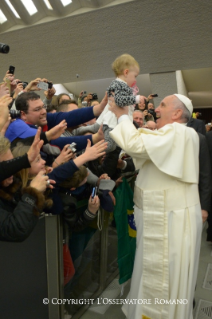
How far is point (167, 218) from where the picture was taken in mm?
1795

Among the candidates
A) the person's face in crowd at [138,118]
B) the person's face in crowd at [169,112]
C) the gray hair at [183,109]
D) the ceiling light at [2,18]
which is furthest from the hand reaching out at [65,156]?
the ceiling light at [2,18]

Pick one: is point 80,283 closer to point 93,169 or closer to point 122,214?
point 122,214

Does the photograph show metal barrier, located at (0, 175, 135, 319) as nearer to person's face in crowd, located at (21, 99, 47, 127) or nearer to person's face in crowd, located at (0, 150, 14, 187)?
person's face in crowd, located at (0, 150, 14, 187)

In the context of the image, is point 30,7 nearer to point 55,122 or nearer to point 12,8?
point 12,8

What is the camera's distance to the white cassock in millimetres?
1730

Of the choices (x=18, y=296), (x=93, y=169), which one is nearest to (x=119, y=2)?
(x=93, y=169)

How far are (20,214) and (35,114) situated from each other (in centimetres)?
101

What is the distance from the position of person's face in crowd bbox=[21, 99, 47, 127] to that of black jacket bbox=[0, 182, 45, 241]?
2.61 feet

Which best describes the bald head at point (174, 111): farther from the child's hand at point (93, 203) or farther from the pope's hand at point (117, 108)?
the child's hand at point (93, 203)

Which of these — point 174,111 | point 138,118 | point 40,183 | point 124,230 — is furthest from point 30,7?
point 40,183

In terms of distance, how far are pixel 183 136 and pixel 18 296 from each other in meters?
1.47

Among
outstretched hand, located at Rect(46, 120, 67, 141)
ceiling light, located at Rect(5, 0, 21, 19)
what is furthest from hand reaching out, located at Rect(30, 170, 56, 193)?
ceiling light, located at Rect(5, 0, 21, 19)

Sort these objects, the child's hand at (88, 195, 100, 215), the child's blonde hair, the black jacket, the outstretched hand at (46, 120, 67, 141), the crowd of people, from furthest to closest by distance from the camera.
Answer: the child's blonde hair
the child's hand at (88, 195, 100, 215)
the outstretched hand at (46, 120, 67, 141)
the crowd of people
the black jacket

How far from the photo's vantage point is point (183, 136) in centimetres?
174
